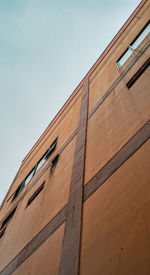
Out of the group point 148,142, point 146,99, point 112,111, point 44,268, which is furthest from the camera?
point 112,111

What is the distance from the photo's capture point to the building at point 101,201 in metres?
2.29

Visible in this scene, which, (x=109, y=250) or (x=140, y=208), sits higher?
(x=140, y=208)

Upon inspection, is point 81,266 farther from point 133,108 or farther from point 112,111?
point 112,111

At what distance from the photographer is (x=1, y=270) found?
4.87 m

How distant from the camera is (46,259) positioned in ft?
11.1

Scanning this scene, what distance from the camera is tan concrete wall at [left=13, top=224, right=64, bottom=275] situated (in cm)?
311

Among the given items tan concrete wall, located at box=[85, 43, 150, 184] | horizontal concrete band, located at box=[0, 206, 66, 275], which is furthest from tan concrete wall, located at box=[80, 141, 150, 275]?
horizontal concrete band, located at box=[0, 206, 66, 275]

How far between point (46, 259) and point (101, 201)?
1545 millimetres

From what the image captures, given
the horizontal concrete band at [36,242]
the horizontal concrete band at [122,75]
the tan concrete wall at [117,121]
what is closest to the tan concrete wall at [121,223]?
the tan concrete wall at [117,121]

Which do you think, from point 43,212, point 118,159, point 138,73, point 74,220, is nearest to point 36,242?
point 43,212

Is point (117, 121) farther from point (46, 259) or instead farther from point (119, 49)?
point (119, 49)

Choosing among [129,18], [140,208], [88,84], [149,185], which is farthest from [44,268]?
[129,18]

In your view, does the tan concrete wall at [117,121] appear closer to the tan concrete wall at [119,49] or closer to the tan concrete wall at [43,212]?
the tan concrete wall at [43,212]

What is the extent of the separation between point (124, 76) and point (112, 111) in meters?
1.48
